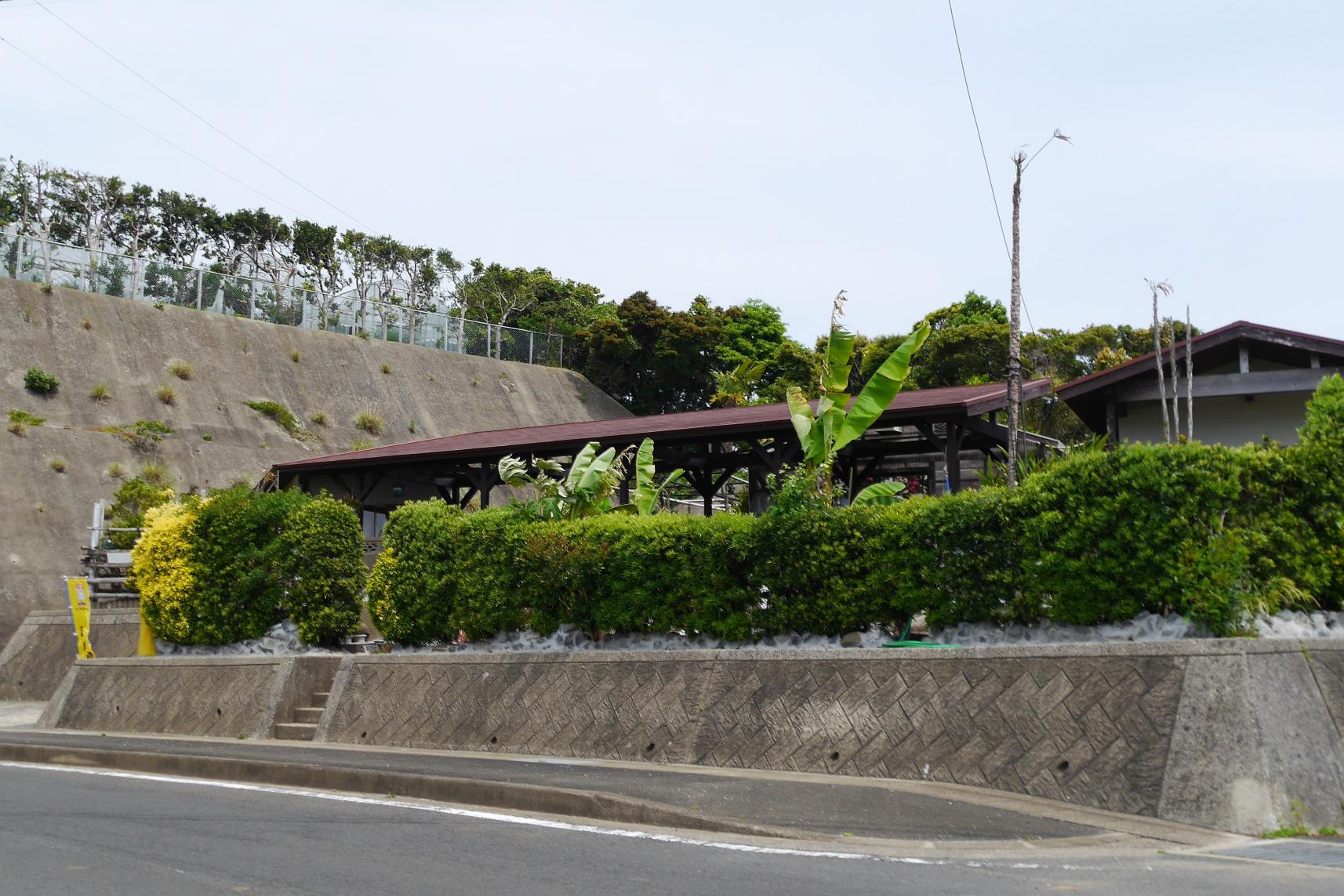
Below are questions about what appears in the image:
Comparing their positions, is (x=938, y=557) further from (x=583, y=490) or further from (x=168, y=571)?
(x=168, y=571)

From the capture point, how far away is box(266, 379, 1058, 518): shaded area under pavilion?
17.7 meters

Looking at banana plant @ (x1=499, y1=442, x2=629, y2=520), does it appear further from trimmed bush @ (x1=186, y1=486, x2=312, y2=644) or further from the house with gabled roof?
the house with gabled roof

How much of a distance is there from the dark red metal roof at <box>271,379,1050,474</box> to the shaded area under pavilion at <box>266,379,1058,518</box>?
24 millimetres

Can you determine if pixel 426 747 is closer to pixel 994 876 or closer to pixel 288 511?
pixel 288 511

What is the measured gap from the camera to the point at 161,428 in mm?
35688

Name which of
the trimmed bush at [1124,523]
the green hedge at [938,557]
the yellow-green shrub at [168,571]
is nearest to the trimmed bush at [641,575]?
the green hedge at [938,557]

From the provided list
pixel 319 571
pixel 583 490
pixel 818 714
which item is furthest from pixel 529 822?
pixel 319 571

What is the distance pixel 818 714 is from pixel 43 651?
64.1 ft

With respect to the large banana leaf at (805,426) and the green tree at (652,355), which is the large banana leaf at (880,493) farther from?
the green tree at (652,355)

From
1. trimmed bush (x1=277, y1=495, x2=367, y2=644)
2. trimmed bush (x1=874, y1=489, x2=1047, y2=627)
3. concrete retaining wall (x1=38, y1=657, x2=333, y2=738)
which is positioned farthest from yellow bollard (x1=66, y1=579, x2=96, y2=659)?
trimmed bush (x1=874, y1=489, x2=1047, y2=627)

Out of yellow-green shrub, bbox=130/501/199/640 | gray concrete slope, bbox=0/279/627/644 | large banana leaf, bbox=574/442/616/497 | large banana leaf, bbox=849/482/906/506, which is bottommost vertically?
yellow-green shrub, bbox=130/501/199/640

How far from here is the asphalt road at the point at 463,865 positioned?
20.4 ft

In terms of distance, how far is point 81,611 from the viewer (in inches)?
811

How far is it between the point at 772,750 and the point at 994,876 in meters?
4.37
